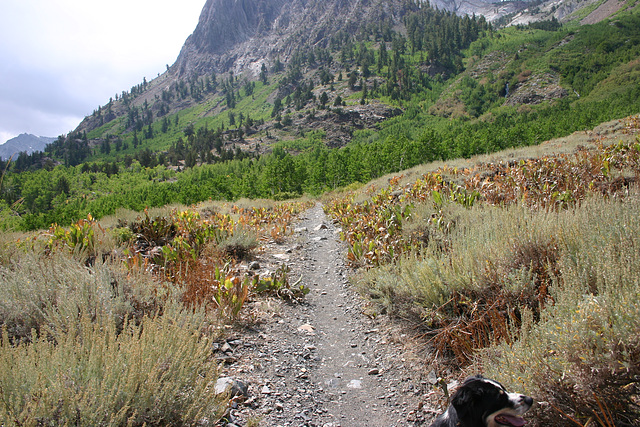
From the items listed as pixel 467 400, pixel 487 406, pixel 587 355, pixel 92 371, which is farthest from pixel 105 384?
pixel 587 355

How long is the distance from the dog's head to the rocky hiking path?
91cm

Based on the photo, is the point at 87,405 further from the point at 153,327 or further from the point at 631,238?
the point at 631,238

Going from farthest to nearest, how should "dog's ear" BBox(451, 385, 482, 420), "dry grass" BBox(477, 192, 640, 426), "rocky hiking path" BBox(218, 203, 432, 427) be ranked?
"rocky hiking path" BBox(218, 203, 432, 427), "dog's ear" BBox(451, 385, 482, 420), "dry grass" BBox(477, 192, 640, 426)

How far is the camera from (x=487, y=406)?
1655 millimetres

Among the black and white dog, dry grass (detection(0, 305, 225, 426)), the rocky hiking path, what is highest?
dry grass (detection(0, 305, 225, 426))

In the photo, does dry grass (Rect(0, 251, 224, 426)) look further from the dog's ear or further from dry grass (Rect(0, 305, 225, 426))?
the dog's ear

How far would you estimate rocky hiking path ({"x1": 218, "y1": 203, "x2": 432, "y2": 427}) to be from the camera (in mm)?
2584

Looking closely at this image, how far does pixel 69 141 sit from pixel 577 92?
21622 cm

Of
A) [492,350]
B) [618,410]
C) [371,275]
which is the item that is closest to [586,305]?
[618,410]

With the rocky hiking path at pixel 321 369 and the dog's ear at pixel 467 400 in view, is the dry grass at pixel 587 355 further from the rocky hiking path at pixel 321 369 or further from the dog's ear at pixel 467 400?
the rocky hiking path at pixel 321 369

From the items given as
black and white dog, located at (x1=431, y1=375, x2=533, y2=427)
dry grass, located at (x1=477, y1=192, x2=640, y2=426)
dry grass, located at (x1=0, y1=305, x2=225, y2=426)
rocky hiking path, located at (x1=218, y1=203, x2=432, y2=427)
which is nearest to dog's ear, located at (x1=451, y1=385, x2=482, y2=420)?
black and white dog, located at (x1=431, y1=375, x2=533, y2=427)

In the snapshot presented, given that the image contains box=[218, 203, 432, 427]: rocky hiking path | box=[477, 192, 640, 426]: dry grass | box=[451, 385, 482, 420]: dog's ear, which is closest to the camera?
box=[477, 192, 640, 426]: dry grass

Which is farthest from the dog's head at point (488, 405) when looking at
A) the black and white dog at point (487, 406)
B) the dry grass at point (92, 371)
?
the dry grass at point (92, 371)

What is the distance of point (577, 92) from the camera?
261 feet
